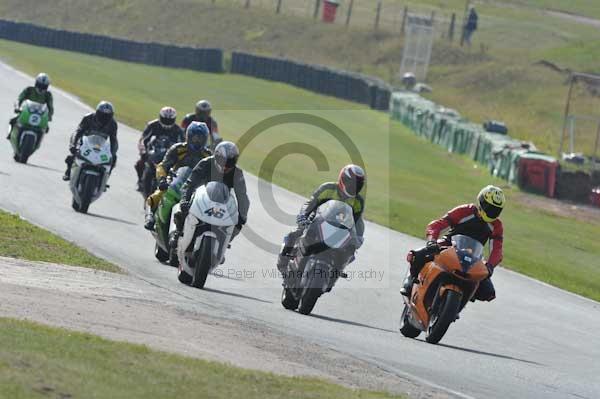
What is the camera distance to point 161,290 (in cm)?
1338

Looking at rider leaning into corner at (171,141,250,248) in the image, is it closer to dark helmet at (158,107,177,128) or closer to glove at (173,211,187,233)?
glove at (173,211,187,233)

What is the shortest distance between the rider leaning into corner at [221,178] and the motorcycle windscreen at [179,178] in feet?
1.82

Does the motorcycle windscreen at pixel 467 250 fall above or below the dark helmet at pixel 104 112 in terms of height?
above

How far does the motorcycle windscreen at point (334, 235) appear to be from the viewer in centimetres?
1352

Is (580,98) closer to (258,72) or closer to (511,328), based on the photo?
(258,72)

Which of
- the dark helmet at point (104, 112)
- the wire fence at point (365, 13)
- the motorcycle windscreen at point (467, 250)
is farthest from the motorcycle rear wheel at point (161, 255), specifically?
the wire fence at point (365, 13)

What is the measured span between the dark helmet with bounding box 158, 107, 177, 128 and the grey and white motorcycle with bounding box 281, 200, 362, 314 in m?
6.65

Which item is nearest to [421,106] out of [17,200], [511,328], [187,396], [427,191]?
[427,191]

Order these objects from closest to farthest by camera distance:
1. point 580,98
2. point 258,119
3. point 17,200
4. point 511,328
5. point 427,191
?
point 511,328, point 17,200, point 427,191, point 258,119, point 580,98

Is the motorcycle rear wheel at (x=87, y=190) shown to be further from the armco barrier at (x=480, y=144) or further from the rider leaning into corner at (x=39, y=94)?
the armco barrier at (x=480, y=144)

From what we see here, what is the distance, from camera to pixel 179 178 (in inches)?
622

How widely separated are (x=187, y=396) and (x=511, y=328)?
8039 mm

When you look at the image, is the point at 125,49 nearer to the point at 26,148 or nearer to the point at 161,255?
the point at 26,148

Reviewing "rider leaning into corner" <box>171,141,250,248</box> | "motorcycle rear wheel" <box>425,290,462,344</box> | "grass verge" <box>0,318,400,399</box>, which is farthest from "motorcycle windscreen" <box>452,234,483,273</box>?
"grass verge" <box>0,318,400,399</box>
